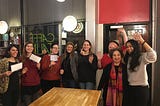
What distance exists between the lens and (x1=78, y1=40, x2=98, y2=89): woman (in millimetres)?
3750

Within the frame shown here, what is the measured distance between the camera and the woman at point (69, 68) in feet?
12.6

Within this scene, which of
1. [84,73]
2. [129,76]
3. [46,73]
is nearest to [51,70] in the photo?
[46,73]

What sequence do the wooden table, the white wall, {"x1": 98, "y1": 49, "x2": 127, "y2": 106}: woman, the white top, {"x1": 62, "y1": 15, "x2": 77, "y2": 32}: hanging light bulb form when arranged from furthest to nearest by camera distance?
the white wall < {"x1": 62, "y1": 15, "x2": 77, "y2": 32}: hanging light bulb < {"x1": 98, "y1": 49, "x2": 127, "y2": 106}: woman < the white top < the wooden table

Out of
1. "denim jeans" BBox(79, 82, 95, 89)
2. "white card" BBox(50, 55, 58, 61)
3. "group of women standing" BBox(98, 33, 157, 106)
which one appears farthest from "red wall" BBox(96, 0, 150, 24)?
"denim jeans" BBox(79, 82, 95, 89)

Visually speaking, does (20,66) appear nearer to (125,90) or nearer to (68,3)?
(125,90)

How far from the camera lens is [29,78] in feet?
11.8

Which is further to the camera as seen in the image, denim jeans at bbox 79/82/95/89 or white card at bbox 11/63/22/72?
denim jeans at bbox 79/82/95/89

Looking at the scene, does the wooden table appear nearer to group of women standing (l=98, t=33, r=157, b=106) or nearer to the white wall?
group of women standing (l=98, t=33, r=157, b=106)

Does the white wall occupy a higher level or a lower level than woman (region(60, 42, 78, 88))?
higher

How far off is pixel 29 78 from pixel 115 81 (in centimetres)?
147

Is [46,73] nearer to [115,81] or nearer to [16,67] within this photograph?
[16,67]

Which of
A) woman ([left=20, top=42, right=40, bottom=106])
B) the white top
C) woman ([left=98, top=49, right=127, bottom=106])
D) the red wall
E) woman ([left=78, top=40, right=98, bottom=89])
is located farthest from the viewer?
the red wall

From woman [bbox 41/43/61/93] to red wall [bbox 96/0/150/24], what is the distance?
140cm

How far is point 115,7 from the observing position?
4.48 meters
